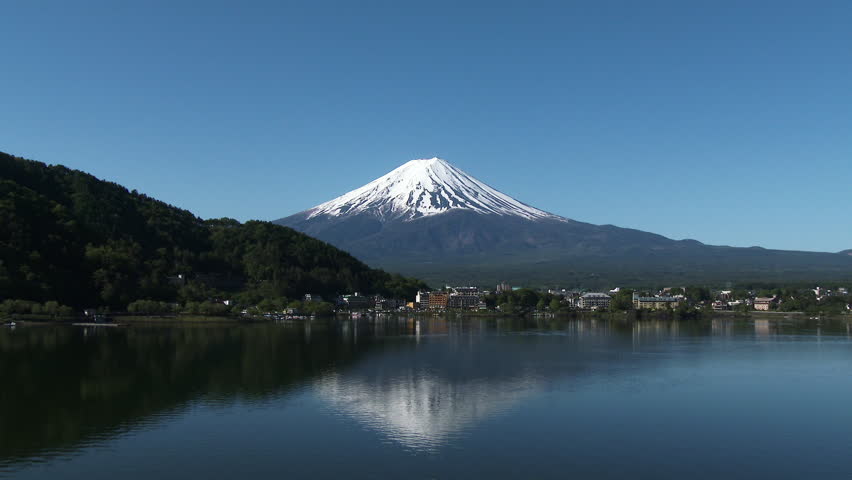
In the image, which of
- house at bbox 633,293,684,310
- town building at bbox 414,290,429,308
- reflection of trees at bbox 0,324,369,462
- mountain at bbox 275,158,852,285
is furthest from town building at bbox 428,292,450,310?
reflection of trees at bbox 0,324,369,462

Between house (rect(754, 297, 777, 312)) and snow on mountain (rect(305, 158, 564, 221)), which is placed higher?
snow on mountain (rect(305, 158, 564, 221))

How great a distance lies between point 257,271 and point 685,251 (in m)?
103

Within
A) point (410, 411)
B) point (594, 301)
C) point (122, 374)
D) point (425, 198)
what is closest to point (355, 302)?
point (594, 301)

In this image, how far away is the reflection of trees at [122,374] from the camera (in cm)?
1227

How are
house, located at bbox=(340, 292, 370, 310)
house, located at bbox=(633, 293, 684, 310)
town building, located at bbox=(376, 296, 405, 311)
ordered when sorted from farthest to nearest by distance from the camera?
town building, located at bbox=(376, 296, 405, 311) < house, located at bbox=(633, 293, 684, 310) < house, located at bbox=(340, 292, 370, 310)

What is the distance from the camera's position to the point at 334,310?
5119 cm

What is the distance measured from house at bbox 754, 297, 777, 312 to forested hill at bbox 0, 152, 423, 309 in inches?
1159

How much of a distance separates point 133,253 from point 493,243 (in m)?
93.0

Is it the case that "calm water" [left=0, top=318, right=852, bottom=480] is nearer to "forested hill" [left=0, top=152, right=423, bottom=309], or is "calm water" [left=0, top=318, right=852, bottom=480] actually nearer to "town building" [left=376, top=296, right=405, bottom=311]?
"forested hill" [left=0, top=152, right=423, bottom=309]

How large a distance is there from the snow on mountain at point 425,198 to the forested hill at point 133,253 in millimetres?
72894

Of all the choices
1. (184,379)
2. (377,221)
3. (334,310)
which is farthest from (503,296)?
(377,221)

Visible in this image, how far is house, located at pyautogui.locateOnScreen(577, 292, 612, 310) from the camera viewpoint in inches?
2430

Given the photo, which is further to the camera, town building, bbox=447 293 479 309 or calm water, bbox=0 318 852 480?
town building, bbox=447 293 479 309

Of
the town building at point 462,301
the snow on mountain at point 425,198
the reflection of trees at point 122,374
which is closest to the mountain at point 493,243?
the snow on mountain at point 425,198
